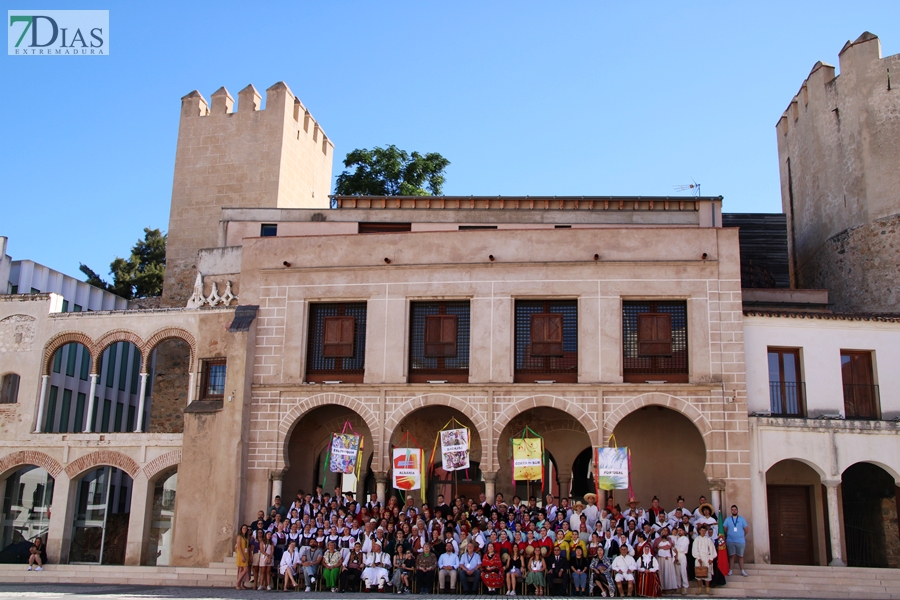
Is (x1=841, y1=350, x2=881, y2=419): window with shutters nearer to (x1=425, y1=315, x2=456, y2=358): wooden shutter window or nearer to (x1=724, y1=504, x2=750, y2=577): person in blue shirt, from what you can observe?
(x1=724, y1=504, x2=750, y2=577): person in blue shirt

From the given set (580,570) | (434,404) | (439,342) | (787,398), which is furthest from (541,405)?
(787,398)

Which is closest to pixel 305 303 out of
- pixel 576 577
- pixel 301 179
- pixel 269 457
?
pixel 269 457

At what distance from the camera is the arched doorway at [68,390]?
31.0 meters

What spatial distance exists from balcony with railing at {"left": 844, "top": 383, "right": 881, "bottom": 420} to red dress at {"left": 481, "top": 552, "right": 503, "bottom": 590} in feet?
34.2

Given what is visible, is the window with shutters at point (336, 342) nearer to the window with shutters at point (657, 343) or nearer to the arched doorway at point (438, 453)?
the arched doorway at point (438, 453)

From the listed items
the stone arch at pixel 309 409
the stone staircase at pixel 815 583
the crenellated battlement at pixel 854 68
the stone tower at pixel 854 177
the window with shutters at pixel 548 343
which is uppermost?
the crenellated battlement at pixel 854 68

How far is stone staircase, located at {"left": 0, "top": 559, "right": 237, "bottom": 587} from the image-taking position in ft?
73.4

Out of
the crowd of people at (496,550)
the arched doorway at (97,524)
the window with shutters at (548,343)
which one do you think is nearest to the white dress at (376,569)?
the crowd of people at (496,550)

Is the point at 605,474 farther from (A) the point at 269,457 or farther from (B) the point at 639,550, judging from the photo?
(A) the point at 269,457

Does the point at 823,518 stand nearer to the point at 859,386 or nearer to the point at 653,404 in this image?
the point at 859,386

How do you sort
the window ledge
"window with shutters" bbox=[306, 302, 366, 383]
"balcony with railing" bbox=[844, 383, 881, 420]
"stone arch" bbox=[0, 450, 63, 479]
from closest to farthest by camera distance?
1. "balcony with railing" bbox=[844, 383, 881, 420]
2. the window ledge
3. "window with shutters" bbox=[306, 302, 366, 383]
4. "stone arch" bbox=[0, 450, 63, 479]

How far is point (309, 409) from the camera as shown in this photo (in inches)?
962

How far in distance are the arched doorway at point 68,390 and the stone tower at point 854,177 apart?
25.3 m

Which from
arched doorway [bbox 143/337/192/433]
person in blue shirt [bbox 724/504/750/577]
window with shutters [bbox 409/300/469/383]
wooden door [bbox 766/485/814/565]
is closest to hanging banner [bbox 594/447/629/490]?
person in blue shirt [bbox 724/504/750/577]
